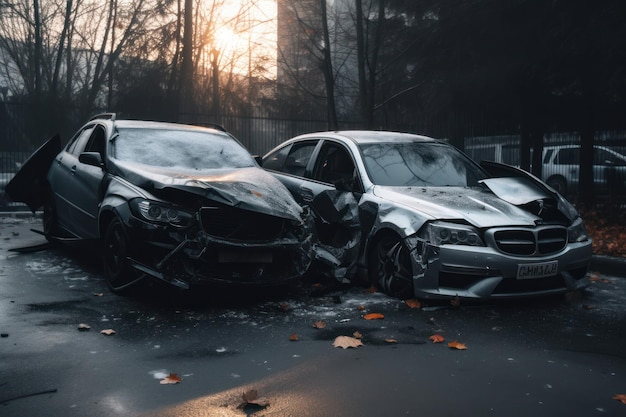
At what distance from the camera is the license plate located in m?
5.74

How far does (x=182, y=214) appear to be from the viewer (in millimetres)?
5762

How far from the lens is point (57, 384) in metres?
3.86

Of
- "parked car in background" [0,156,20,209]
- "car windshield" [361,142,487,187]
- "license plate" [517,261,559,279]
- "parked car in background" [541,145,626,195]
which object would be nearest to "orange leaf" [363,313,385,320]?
"license plate" [517,261,559,279]

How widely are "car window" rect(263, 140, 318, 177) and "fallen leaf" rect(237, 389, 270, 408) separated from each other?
437 centimetres

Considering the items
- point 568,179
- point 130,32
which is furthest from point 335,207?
point 130,32

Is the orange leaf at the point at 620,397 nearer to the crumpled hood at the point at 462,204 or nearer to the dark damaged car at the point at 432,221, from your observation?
the dark damaged car at the point at 432,221

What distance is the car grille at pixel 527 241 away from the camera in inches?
227

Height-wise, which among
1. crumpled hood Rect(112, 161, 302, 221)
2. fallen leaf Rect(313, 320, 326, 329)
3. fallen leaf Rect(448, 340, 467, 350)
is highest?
crumpled hood Rect(112, 161, 302, 221)

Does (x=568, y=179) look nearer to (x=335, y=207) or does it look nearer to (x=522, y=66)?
(x=522, y=66)

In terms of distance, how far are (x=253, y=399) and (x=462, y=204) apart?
3.26m

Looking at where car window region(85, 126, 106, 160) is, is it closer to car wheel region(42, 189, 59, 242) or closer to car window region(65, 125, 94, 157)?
car window region(65, 125, 94, 157)

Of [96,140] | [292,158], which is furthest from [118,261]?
[292,158]

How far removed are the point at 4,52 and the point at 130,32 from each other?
601 centimetres

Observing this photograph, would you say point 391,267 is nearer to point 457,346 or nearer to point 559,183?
point 457,346
